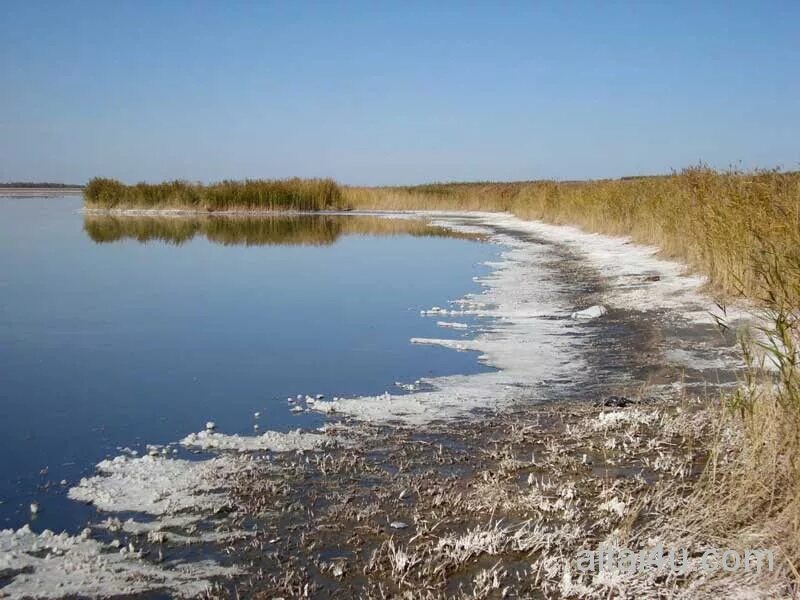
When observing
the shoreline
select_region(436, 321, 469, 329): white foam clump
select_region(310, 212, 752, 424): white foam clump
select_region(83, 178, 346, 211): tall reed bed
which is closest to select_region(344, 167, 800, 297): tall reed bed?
select_region(310, 212, 752, 424): white foam clump

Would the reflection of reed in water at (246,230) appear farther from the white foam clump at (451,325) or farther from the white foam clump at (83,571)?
the white foam clump at (83,571)

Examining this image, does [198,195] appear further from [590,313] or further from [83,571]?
[83,571]

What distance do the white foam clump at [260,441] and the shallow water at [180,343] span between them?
8.5 inches

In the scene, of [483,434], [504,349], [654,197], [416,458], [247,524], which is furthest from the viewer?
[654,197]

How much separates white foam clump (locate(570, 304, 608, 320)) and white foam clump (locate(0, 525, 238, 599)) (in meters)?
7.61

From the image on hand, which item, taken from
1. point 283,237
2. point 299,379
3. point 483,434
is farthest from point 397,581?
point 283,237

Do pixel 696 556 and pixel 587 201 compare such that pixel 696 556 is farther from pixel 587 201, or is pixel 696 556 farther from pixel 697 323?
pixel 587 201

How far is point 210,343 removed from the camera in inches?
362

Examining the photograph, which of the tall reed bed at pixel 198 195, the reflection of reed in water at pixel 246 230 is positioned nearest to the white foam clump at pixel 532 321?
the reflection of reed in water at pixel 246 230

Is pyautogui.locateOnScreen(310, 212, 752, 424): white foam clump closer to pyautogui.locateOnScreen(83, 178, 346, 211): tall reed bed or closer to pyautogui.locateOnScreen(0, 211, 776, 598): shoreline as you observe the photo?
pyautogui.locateOnScreen(0, 211, 776, 598): shoreline

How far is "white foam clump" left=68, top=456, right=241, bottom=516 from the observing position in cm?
437

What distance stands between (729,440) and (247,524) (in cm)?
278

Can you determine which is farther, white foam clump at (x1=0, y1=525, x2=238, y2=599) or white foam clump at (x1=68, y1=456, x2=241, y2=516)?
white foam clump at (x1=68, y1=456, x2=241, y2=516)

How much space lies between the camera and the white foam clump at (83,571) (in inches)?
136
